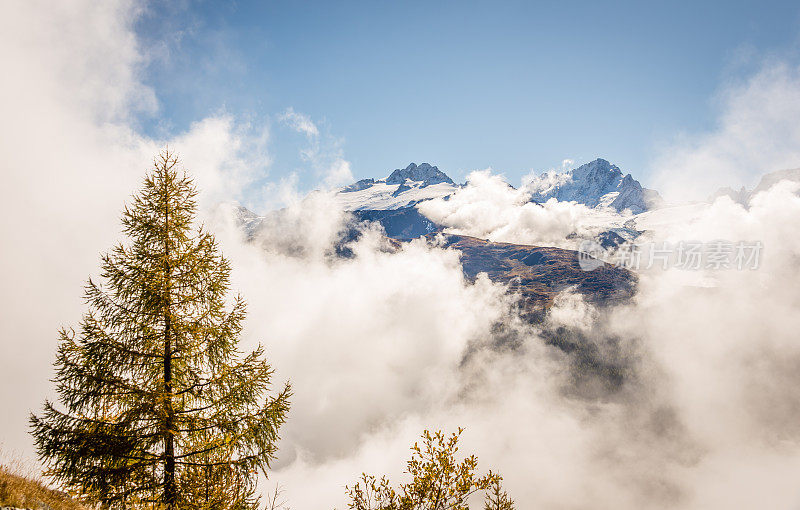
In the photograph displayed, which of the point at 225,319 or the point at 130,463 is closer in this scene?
the point at 130,463

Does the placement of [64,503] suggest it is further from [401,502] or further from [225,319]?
[401,502]

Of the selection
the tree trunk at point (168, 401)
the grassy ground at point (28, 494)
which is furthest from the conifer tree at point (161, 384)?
the grassy ground at point (28, 494)

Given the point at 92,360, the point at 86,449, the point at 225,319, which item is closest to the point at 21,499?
the point at 86,449

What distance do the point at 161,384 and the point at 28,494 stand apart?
14.3ft

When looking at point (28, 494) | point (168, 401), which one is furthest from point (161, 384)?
point (28, 494)

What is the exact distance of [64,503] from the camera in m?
11.1

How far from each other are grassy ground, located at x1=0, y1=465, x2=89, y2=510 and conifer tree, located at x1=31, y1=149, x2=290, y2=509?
35.5 inches

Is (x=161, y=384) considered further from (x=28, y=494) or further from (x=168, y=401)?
(x=28, y=494)

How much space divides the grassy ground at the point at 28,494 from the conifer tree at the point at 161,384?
0.90 meters

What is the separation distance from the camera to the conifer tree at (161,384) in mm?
9844

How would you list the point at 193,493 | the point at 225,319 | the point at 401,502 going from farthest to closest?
the point at 225,319, the point at 401,502, the point at 193,493

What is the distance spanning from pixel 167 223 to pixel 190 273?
171 centimetres

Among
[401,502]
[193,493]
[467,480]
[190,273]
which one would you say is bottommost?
[193,493]

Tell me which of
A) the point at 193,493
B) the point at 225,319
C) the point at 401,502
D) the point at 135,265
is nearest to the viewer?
the point at 193,493
